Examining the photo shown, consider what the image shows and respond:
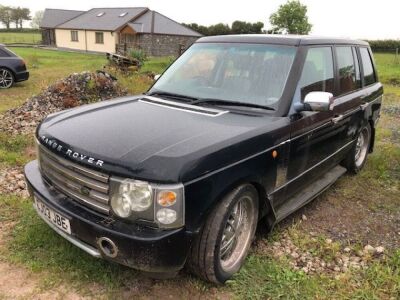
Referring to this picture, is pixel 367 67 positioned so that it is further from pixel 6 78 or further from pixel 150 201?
pixel 6 78

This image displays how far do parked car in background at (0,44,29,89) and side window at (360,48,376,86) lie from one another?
1167cm

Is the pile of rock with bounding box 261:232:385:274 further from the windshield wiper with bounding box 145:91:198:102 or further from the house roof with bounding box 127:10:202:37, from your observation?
the house roof with bounding box 127:10:202:37

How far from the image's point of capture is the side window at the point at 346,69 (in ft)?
15.1

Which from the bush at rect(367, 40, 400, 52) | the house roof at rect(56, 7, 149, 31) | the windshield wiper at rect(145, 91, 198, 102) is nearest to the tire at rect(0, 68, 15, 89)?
the windshield wiper at rect(145, 91, 198, 102)

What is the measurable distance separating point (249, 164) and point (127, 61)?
48.2 ft

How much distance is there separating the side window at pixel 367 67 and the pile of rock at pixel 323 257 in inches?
105

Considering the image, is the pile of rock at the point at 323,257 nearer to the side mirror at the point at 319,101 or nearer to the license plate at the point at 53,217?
the side mirror at the point at 319,101

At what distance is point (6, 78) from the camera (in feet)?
43.3

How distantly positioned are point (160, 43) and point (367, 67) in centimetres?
3816

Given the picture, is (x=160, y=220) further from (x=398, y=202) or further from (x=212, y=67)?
(x=398, y=202)

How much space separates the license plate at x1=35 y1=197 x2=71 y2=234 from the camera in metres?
2.85

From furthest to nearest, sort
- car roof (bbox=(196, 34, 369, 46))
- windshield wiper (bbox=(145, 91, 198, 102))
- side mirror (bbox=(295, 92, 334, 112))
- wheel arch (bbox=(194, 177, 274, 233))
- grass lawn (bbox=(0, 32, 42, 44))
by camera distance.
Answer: grass lawn (bbox=(0, 32, 42, 44))
car roof (bbox=(196, 34, 369, 46))
windshield wiper (bbox=(145, 91, 198, 102))
side mirror (bbox=(295, 92, 334, 112))
wheel arch (bbox=(194, 177, 274, 233))

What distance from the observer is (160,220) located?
252cm

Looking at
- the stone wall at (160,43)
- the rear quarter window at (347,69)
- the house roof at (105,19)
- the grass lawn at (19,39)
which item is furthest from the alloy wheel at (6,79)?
the grass lawn at (19,39)
